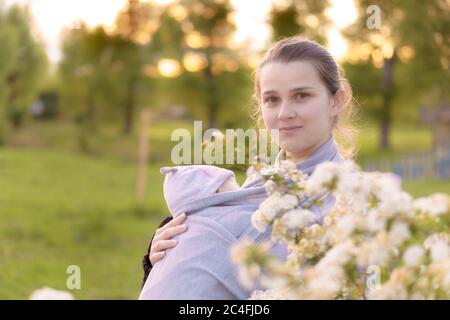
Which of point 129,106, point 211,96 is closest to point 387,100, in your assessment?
point 211,96

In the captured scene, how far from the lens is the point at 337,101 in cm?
249

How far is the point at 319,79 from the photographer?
7.61 feet

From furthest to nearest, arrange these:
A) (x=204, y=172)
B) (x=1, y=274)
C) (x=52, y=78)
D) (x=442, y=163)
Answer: (x=52, y=78) < (x=442, y=163) < (x=1, y=274) < (x=204, y=172)

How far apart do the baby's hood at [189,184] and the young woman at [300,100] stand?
0.25 ft

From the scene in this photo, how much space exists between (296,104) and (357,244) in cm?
88

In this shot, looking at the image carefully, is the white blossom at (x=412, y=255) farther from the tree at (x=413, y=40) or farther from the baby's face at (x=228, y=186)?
the tree at (x=413, y=40)

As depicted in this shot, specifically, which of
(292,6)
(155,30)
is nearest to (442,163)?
(292,6)

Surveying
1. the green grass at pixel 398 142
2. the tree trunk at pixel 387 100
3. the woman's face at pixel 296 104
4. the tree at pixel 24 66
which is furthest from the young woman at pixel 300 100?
the tree trunk at pixel 387 100

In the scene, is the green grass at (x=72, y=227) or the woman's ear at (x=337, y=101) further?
the green grass at (x=72, y=227)

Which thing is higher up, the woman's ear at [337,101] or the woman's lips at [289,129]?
the woman's ear at [337,101]

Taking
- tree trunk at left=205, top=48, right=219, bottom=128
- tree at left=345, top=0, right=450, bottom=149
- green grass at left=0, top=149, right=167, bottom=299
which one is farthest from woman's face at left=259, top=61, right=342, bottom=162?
tree trunk at left=205, top=48, right=219, bottom=128

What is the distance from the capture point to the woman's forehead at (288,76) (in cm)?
223

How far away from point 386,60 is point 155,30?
8.64 meters
